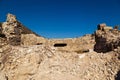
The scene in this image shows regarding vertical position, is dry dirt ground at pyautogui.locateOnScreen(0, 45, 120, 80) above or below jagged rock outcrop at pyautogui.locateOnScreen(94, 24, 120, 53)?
below

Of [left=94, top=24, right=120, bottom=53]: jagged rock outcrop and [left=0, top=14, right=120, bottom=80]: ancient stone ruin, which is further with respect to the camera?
[left=94, top=24, right=120, bottom=53]: jagged rock outcrop

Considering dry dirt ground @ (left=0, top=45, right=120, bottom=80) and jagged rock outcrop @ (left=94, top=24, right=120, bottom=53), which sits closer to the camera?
dry dirt ground @ (left=0, top=45, right=120, bottom=80)

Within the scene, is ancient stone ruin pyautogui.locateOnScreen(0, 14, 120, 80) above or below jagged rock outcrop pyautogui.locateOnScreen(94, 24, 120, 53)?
below

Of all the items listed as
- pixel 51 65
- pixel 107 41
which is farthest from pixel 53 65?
pixel 107 41

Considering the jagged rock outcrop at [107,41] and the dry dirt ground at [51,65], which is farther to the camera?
the jagged rock outcrop at [107,41]

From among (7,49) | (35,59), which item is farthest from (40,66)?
(7,49)

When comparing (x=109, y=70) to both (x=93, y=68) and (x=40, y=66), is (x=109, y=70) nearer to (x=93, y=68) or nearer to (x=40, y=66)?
(x=93, y=68)

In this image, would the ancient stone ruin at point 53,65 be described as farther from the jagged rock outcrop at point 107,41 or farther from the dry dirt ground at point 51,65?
the jagged rock outcrop at point 107,41

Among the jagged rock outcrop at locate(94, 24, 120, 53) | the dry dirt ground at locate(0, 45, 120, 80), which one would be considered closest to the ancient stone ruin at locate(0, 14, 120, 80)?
the dry dirt ground at locate(0, 45, 120, 80)

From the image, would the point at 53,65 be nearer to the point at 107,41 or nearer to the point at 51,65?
the point at 51,65

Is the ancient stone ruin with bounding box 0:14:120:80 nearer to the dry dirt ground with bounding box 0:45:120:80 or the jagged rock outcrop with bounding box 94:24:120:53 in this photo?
the dry dirt ground with bounding box 0:45:120:80

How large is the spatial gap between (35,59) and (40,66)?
0.29m

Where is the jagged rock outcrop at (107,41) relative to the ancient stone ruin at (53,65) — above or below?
above

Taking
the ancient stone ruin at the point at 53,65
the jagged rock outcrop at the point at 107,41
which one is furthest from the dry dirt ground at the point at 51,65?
the jagged rock outcrop at the point at 107,41
